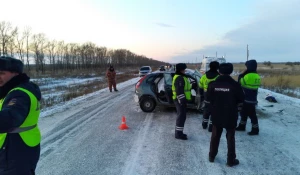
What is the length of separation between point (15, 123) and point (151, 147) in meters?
3.73

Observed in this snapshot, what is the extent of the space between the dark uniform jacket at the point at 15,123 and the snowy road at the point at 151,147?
2099 millimetres

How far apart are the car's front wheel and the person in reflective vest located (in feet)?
22.7

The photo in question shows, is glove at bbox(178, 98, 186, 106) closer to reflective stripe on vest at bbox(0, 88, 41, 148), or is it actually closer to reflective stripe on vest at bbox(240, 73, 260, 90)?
reflective stripe on vest at bbox(240, 73, 260, 90)

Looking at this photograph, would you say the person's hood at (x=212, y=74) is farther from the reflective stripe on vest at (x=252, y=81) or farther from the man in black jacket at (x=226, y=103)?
the man in black jacket at (x=226, y=103)

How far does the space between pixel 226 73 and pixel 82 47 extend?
3127 inches

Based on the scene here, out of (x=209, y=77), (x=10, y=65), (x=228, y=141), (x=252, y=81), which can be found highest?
(x=10, y=65)

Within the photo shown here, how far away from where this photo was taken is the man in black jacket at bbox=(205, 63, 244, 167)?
4.31 metres

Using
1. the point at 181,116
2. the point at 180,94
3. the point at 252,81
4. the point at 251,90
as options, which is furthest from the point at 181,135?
the point at 252,81

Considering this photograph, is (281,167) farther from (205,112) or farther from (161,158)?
(205,112)

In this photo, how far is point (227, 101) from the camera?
4.31 m

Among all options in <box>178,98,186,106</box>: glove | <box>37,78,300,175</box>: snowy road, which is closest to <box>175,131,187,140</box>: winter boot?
<box>37,78,300,175</box>: snowy road

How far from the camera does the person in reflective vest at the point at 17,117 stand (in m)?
2.05

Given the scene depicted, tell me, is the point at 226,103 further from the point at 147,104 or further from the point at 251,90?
the point at 147,104

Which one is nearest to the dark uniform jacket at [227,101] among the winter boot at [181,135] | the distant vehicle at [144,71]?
the winter boot at [181,135]
